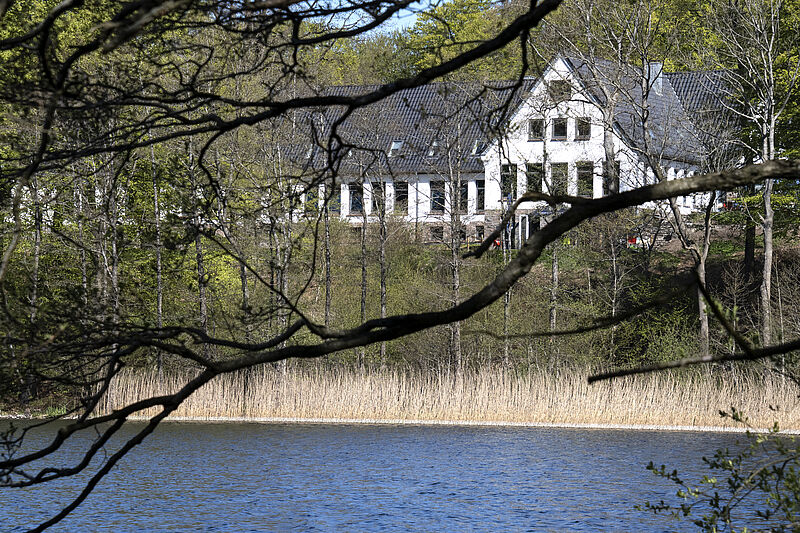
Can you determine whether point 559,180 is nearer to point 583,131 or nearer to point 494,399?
point 583,131

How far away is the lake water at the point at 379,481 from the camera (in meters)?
11.8

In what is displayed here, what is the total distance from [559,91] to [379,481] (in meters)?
14.4

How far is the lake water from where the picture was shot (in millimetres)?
11797

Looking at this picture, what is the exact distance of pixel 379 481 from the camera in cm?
1443

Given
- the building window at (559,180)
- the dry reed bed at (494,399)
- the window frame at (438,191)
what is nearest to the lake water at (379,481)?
the dry reed bed at (494,399)

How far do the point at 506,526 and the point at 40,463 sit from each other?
28.2 ft

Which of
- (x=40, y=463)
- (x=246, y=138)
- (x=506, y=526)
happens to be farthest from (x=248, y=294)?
(x=506, y=526)

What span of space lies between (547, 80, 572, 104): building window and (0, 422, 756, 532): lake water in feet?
30.8

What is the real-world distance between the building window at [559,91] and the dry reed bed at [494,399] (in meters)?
7.20

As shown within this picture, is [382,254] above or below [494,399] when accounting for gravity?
above

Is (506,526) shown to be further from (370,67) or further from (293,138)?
(370,67)

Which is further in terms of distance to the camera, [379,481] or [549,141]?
[549,141]

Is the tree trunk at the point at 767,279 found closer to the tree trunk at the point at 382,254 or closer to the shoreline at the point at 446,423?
the shoreline at the point at 446,423

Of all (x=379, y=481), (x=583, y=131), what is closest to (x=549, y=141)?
(x=583, y=131)
